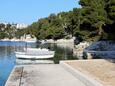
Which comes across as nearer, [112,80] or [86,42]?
[112,80]

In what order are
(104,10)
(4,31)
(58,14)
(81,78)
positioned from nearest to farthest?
(81,78) → (104,10) → (58,14) → (4,31)

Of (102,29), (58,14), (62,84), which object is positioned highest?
(58,14)

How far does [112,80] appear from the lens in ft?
45.2

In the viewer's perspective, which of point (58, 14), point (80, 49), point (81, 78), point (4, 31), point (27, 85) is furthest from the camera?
point (4, 31)

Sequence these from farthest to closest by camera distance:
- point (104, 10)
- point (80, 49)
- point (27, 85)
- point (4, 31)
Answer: point (4, 31) → point (104, 10) → point (80, 49) → point (27, 85)

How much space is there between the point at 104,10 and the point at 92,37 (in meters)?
5.36

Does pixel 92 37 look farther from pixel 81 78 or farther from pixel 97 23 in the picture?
pixel 81 78

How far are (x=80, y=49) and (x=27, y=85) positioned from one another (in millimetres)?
38778

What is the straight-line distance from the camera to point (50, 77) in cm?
1600

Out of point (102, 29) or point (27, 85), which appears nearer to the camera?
point (27, 85)

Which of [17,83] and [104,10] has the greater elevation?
[104,10]

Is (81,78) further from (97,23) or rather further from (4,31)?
(4,31)

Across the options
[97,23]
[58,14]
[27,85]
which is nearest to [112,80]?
[27,85]

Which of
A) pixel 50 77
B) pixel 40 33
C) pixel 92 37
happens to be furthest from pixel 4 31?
pixel 50 77
